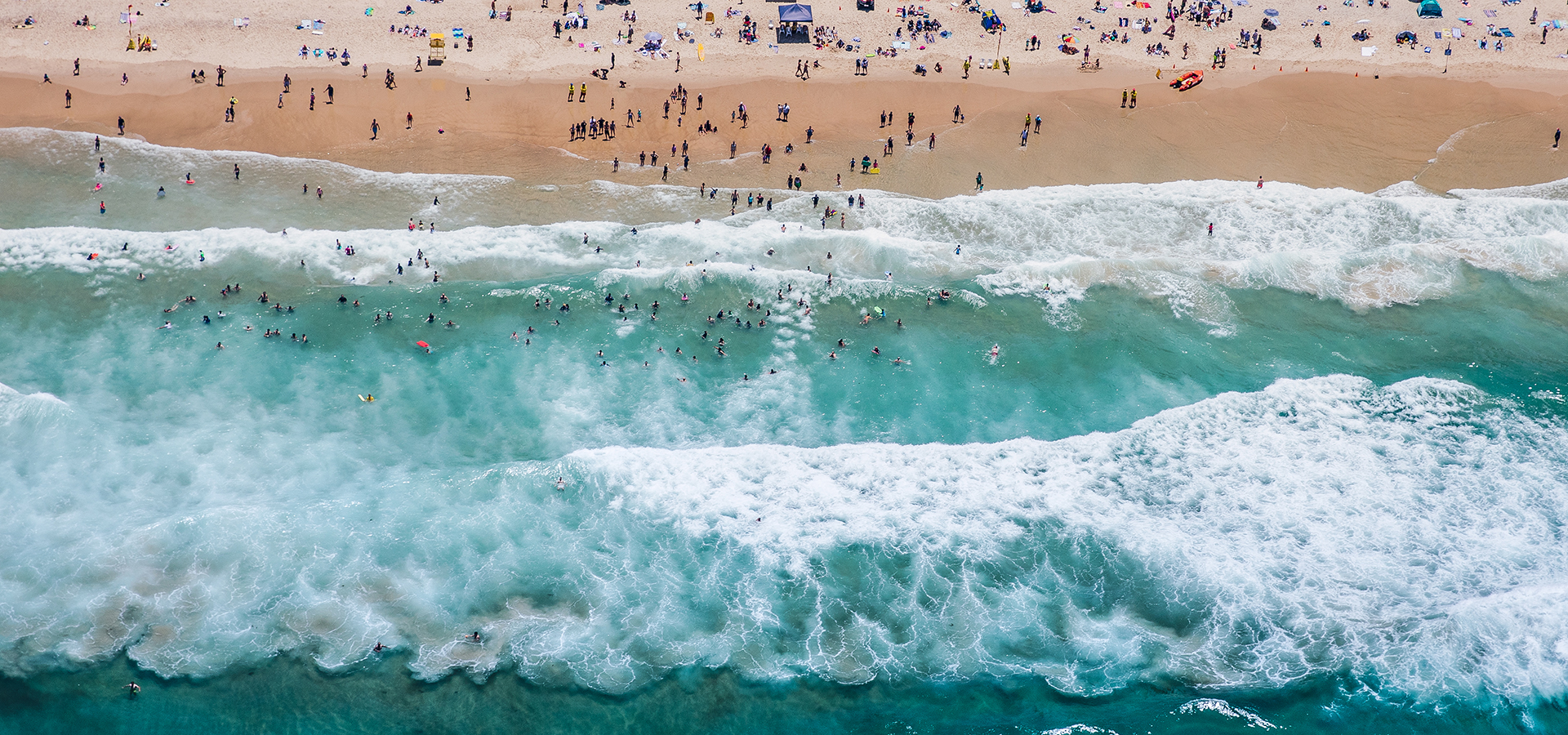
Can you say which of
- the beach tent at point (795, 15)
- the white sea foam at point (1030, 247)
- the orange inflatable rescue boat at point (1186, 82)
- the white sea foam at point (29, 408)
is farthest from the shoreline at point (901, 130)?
the white sea foam at point (29, 408)

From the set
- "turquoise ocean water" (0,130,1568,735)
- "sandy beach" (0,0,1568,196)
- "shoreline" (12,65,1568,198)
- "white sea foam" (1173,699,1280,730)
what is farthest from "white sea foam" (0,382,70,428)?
"white sea foam" (1173,699,1280,730)

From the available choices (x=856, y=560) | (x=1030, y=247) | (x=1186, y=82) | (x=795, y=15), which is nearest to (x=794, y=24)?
(x=795, y=15)

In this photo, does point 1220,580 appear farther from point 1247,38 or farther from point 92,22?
point 92,22

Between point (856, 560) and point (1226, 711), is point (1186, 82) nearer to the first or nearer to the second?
point (856, 560)

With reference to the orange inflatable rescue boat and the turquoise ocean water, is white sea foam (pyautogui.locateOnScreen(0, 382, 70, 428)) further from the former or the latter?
the orange inflatable rescue boat

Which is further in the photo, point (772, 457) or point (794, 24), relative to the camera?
point (794, 24)
